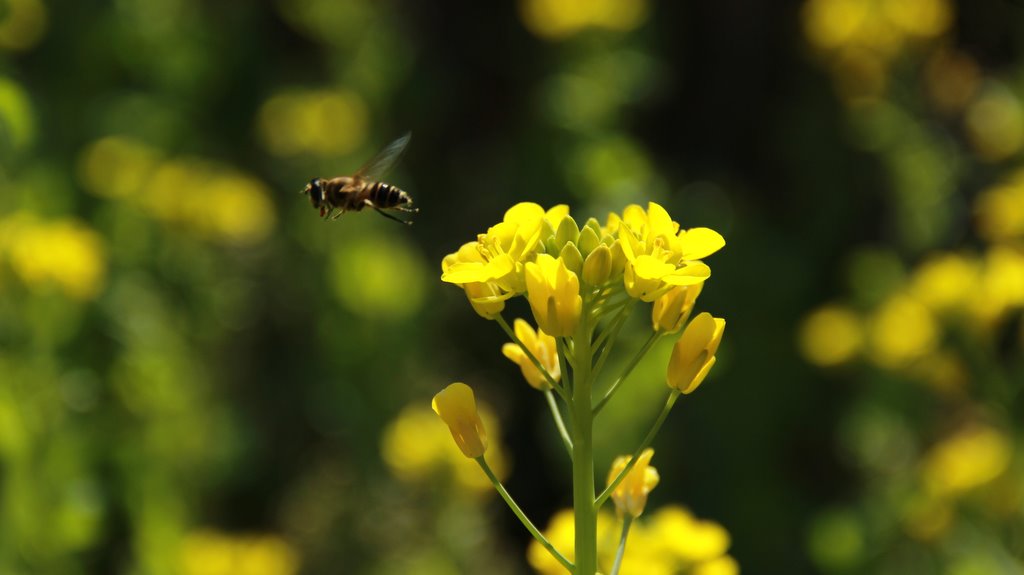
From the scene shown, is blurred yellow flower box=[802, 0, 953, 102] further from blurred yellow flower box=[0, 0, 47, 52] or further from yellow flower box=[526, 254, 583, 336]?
yellow flower box=[526, 254, 583, 336]

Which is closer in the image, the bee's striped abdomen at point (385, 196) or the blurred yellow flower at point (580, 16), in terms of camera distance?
the bee's striped abdomen at point (385, 196)

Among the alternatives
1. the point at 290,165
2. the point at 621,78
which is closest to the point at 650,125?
the point at 621,78

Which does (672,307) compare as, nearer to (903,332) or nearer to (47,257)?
(903,332)


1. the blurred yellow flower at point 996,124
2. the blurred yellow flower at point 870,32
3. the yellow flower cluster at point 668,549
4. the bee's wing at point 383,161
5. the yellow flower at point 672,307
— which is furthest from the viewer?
the blurred yellow flower at point 870,32

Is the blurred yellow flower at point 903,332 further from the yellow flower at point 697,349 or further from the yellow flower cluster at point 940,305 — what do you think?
the yellow flower at point 697,349

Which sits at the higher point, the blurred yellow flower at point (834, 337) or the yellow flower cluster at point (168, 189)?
the blurred yellow flower at point (834, 337)

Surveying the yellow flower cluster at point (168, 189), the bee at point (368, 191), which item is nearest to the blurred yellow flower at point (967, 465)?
the bee at point (368, 191)


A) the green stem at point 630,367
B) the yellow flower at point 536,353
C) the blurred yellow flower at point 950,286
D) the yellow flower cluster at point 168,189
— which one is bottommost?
the yellow flower cluster at point 168,189

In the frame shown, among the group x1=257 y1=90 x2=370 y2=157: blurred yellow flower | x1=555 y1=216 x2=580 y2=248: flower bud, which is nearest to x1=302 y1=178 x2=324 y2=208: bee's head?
x1=555 y1=216 x2=580 y2=248: flower bud

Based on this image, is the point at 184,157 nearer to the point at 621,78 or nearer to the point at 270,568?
the point at 621,78
